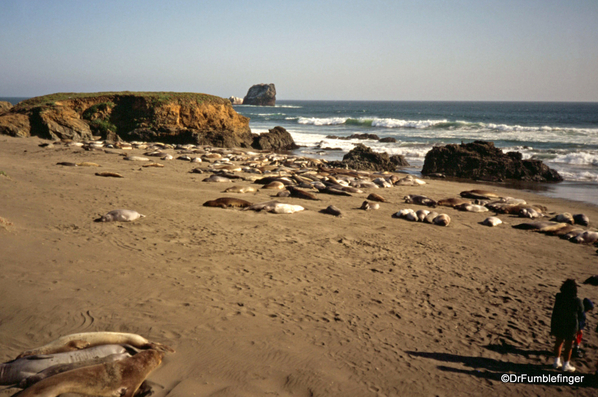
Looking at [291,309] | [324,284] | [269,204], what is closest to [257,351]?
[291,309]

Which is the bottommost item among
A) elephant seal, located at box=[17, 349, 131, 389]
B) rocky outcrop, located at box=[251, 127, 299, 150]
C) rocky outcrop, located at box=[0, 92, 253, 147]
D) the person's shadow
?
the person's shadow

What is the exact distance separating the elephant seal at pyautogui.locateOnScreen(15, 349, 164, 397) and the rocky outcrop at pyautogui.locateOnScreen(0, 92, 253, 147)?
20.7 metres

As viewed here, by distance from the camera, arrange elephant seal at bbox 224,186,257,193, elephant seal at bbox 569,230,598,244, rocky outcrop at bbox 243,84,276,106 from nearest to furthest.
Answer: elephant seal at bbox 569,230,598,244 → elephant seal at bbox 224,186,257,193 → rocky outcrop at bbox 243,84,276,106

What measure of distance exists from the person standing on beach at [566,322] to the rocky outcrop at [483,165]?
47.7 ft

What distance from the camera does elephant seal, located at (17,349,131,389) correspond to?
106 inches

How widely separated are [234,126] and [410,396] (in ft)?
75.5

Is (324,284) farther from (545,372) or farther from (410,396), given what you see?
(545,372)

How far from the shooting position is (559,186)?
15242 mm

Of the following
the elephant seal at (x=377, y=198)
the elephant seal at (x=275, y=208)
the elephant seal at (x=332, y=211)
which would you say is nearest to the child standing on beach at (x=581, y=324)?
the elephant seal at (x=332, y=211)

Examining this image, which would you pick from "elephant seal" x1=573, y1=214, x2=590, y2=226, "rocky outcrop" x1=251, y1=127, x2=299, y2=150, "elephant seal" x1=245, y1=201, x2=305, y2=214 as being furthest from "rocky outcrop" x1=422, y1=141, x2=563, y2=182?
"elephant seal" x1=245, y1=201, x2=305, y2=214

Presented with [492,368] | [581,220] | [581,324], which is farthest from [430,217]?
[492,368]

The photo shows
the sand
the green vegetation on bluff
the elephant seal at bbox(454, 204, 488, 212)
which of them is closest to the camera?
the sand

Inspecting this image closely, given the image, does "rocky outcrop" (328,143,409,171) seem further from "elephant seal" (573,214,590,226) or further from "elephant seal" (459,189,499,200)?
"elephant seal" (573,214,590,226)

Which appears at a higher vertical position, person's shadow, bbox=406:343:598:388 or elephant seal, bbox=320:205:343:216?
elephant seal, bbox=320:205:343:216
